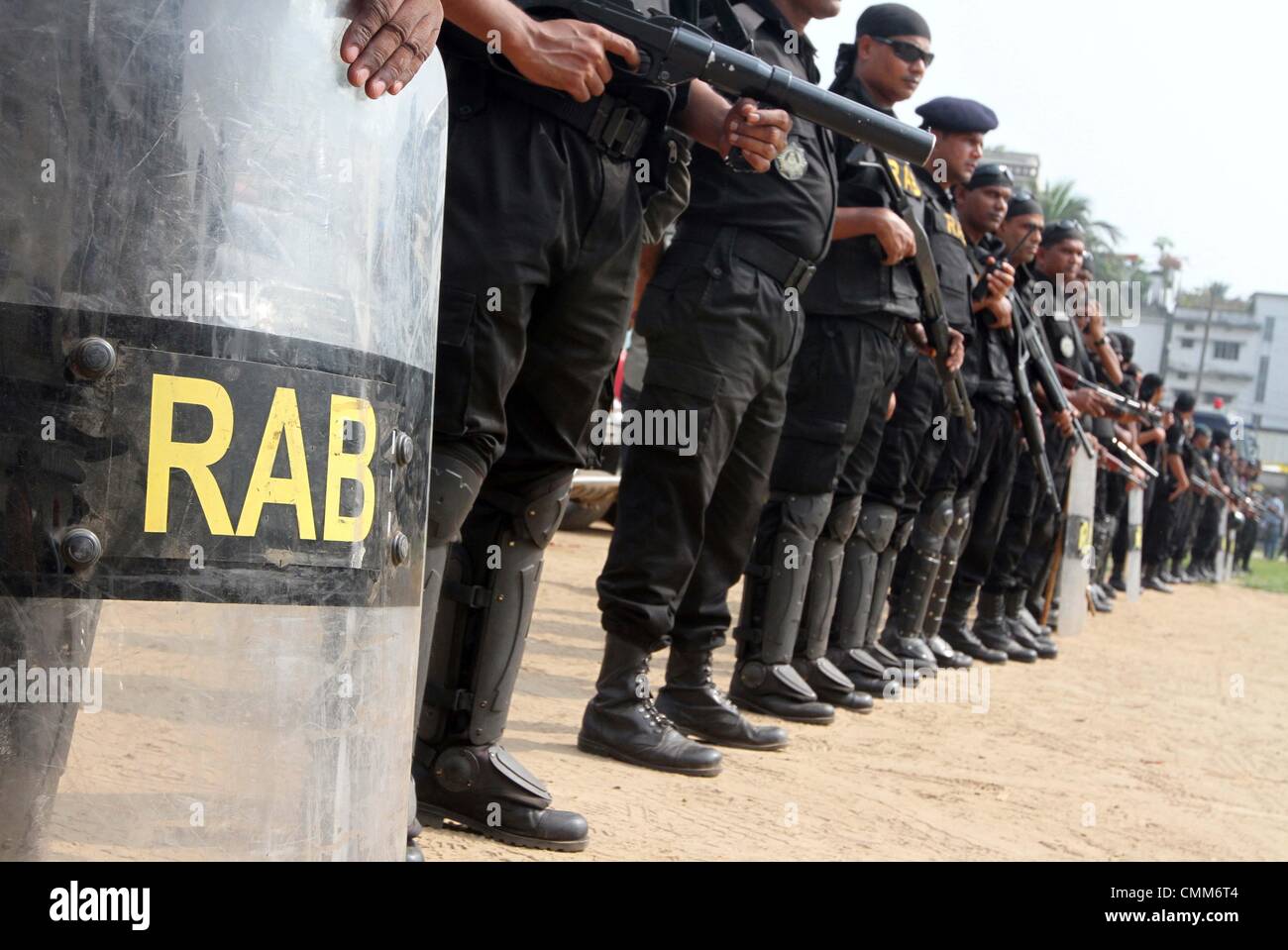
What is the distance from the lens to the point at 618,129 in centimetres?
265

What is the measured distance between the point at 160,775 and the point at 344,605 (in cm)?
26

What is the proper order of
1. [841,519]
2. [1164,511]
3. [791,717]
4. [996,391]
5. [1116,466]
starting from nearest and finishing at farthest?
[791,717]
[841,519]
[996,391]
[1116,466]
[1164,511]

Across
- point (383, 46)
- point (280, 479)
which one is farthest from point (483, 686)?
point (383, 46)

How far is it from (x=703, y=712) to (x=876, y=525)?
1.84 m

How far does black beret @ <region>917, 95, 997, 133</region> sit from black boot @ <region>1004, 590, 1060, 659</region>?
125 inches

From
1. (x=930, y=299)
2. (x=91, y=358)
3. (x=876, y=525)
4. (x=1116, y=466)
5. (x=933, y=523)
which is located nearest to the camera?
(x=91, y=358)

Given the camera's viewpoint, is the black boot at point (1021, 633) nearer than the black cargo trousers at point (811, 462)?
No

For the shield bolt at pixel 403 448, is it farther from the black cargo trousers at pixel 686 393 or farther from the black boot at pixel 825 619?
the black boot at pixel 825 619

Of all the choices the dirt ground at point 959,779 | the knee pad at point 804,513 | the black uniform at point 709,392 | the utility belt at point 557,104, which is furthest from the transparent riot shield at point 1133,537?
the utility belt at point 557,104

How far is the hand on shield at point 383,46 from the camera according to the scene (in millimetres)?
1527

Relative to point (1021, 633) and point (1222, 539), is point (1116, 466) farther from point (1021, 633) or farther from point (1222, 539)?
point (1222, 539)

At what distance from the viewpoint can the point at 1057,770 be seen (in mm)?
4645

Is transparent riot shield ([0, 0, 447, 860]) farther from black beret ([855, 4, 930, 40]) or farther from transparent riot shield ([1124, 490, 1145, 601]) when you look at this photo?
transparent riot shield ([1124, 490, 1145, 601])

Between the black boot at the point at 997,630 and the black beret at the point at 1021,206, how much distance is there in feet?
7.18
